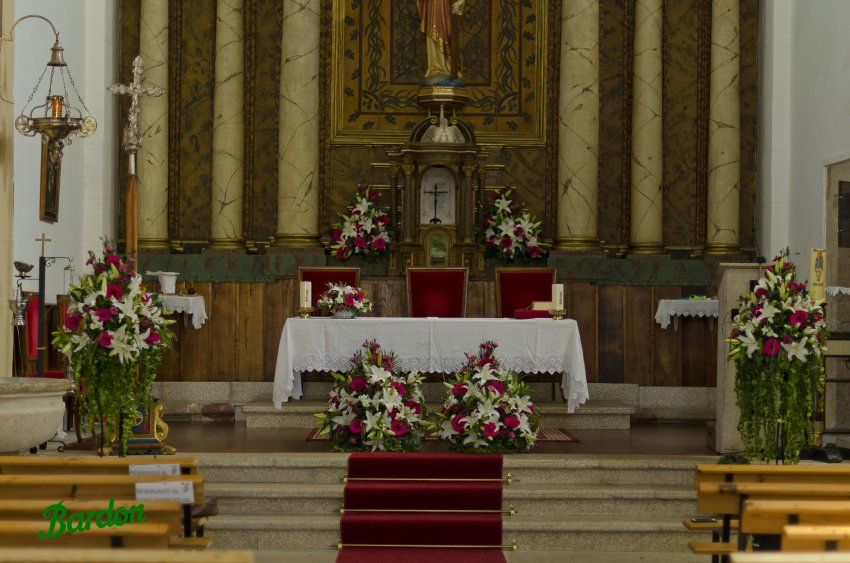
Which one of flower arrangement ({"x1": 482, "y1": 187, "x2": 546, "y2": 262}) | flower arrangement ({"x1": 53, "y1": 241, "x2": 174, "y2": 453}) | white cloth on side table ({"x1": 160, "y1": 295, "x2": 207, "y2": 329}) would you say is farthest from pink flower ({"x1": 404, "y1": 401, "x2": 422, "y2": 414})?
flower arrangement ({"x1": 482, "y1": 187, "x2": 546, "y2": 262})

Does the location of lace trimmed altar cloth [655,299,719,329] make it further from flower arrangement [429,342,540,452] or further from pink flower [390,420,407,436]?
pink flower [390,420,407,436]

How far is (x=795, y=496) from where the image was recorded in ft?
18.3

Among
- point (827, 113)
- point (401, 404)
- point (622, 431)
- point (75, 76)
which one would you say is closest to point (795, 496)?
point (401, 404)

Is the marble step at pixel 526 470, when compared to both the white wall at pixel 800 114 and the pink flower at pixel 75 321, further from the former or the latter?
the white wall at pixel 800 114

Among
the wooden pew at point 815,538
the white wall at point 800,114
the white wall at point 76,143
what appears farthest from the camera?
the white wall at point 800,114

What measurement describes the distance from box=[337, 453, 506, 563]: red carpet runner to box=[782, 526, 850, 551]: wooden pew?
3.42 meters

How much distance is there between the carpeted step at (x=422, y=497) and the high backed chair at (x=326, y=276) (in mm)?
4205

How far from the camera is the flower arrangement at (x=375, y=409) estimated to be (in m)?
9.02

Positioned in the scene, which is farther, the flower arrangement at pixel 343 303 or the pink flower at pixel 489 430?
the flower arrangement at pixel 343 303

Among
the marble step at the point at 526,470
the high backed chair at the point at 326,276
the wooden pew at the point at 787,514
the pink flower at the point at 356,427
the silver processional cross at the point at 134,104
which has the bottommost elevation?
the marble step at the point at 526,470

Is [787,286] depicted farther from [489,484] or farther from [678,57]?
[678,57]

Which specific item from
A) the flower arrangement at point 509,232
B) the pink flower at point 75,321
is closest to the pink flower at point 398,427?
the pink flower at point 75,321

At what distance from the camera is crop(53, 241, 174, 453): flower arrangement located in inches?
325

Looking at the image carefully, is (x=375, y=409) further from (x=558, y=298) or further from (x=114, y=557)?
(x=114, y=557)
